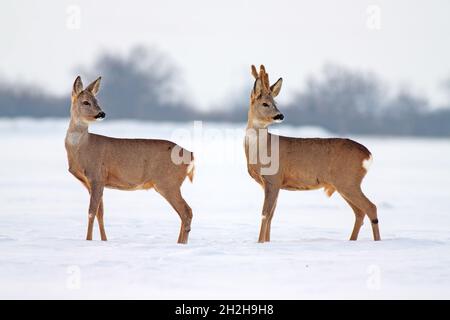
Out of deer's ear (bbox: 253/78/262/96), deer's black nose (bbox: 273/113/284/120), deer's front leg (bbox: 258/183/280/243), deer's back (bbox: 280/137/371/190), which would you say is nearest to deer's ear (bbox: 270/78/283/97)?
deer's ear (bbox: 253/78/262/96)

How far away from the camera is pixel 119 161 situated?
459 inches

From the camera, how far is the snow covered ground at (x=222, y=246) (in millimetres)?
8320

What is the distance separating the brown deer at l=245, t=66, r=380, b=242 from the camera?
11.6 metres

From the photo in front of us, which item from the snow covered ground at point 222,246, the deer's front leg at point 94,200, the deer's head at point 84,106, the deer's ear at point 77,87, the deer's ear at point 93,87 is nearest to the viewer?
the snow covered ground at point 222,246

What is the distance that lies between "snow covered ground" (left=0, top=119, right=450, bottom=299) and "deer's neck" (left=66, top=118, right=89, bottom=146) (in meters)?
1.32

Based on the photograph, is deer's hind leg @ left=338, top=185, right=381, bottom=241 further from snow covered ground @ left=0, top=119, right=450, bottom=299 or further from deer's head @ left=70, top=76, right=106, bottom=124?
deer's head @ left=70, top=76, right=106, bottom=124

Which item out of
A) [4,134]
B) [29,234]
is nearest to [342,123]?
[4,134]

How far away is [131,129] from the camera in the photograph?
40.2 meters

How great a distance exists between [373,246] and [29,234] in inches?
187

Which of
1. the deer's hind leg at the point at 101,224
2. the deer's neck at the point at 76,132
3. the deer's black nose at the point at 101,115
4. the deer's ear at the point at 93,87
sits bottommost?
the deer's hind leg at the point at 101,224

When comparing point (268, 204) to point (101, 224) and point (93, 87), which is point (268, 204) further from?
point (93, 87)

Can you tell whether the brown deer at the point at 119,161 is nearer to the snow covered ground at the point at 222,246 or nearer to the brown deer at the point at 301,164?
the snow covered ground at the point at 222,246

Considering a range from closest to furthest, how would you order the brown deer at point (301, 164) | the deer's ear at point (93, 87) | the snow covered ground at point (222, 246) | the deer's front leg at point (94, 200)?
the snow covered ground at point (222, 246)
the deer's front leg at point (94, 200)
the brown deer at point (301, 164)
the deer's ear at point (93, 87)

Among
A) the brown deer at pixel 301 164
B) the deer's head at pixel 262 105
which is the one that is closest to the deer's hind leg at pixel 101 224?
the brown deer at pixel 301 164
